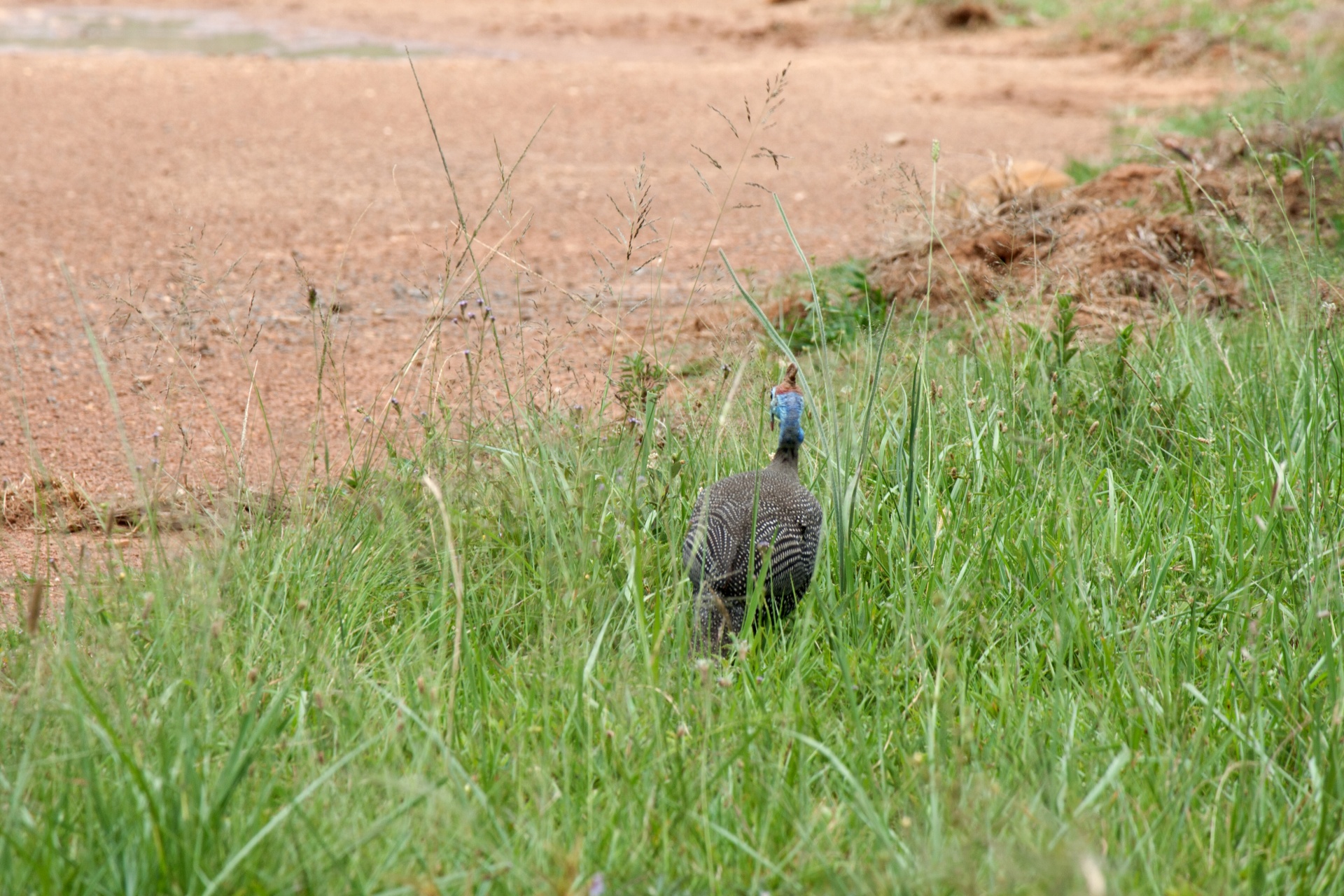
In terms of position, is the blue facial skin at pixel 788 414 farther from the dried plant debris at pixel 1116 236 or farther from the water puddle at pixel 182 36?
the water puddle at pixel 182 36

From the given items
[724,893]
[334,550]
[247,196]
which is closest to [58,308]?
[247,196]

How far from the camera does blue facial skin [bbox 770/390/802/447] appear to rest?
2744mm

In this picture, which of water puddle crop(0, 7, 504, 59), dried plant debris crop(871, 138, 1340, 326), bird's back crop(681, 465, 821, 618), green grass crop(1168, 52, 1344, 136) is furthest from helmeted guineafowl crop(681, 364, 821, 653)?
water puddle crop(0, 7, 504, 59)

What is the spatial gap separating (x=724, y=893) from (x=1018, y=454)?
1744 mm

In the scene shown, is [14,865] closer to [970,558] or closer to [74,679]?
[74,679]

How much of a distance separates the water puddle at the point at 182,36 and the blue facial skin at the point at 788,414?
8.83 m

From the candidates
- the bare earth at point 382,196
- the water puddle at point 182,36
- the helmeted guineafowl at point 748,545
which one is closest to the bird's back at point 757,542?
the helmeted guineafowl at point 748,545

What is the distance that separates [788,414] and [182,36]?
1102 centimetres

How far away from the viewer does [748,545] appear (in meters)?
2.63

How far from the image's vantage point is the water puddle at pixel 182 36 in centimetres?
1096

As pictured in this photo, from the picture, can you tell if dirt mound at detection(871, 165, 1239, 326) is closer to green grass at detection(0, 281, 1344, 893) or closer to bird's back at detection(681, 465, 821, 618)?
green grass at detection(0, 281, 1344, 893)

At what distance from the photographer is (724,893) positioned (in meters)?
1.81

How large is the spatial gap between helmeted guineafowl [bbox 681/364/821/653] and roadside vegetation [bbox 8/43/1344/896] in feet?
0.24

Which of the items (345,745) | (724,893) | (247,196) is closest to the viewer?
(724,893)
